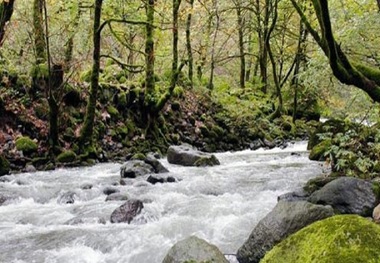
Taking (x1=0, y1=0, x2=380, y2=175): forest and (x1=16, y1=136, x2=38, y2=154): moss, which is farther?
(x1=16, y1=136, x2=38, y2=154): moss

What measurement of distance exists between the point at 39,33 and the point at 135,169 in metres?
5.16

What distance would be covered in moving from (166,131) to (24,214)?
864 cm

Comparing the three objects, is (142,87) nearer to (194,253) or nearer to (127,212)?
(127,212)

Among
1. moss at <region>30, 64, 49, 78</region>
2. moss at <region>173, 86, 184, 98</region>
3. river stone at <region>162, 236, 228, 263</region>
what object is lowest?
river stone at <region>162, 236, 228, 263</region>

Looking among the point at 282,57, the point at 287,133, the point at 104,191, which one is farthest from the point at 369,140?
the point at 282,57

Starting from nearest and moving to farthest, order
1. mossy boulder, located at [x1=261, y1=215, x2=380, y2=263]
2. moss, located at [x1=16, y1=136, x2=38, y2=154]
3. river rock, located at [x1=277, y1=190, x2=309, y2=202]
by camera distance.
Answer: mossy boulder, located at [x1=261, y1=215, x2=380, y2=263] < river rock, located at [x1=277, y1=190, x2=309, y2=202] < moss, located at [x1=16, y1=136, x2=38, y2=154]

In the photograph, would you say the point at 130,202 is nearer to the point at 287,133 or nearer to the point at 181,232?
the point at 181,232

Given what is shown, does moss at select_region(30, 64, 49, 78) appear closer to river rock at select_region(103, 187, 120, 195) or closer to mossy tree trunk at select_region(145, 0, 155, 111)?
mossy tree trunk at select_region(145, 0, 155, 111)

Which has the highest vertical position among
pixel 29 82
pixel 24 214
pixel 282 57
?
pixel 282 57

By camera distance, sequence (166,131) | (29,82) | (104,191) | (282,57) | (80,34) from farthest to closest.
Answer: (282,57), (80,34), (166,131), (29,82), (104,191)

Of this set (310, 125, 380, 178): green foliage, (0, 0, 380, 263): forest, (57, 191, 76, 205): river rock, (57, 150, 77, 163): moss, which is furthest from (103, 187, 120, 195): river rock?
(310, 125, 380, 178): green foliage

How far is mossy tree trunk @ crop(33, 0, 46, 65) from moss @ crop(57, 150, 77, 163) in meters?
2.84

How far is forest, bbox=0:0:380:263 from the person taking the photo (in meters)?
5.43

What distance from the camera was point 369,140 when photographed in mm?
9281
